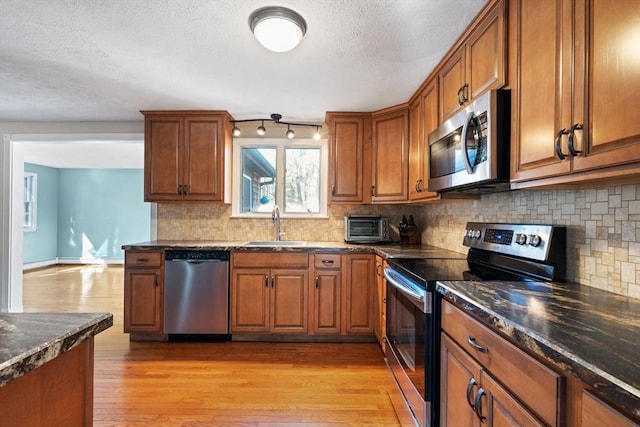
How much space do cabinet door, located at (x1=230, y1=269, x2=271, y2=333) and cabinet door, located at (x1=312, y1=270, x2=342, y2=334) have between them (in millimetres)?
443

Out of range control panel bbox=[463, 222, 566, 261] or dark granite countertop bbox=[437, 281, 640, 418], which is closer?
dark granite countertop bbox=[437, 281, 640, 418]

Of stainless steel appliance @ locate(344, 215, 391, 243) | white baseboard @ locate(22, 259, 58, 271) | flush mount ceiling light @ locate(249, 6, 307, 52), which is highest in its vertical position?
flush mount ceiling light @ locate(249, 6, 307, 52)

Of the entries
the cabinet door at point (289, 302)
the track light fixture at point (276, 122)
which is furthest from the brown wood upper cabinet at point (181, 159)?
the cabinet door at point (289, 302)

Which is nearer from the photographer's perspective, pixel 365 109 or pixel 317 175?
pixel 365 109

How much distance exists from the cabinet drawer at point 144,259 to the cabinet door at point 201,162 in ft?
2.05

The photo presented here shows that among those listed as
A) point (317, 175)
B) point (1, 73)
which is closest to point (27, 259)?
point (1, 73)

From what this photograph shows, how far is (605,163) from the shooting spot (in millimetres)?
908

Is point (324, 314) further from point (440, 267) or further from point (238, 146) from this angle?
point (238, 146)

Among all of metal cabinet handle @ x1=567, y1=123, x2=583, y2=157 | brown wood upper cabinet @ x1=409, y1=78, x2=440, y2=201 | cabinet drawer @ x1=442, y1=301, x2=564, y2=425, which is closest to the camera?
cabinet drawer @ x1=442, y1=301, x2=564, y2=425

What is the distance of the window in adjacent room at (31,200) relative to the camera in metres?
6.60

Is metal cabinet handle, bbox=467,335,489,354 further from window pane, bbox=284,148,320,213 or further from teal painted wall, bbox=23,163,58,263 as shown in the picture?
teal painted wall, bbox=23,163,58,263

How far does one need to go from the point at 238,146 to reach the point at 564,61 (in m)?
3.03

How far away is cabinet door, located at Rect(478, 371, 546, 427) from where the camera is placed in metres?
0.82

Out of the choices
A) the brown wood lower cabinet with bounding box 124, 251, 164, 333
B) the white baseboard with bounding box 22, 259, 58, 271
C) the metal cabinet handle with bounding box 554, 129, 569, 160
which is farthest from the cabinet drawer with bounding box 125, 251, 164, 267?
the white baseboard with bounding box 22, 259, 58, 271
